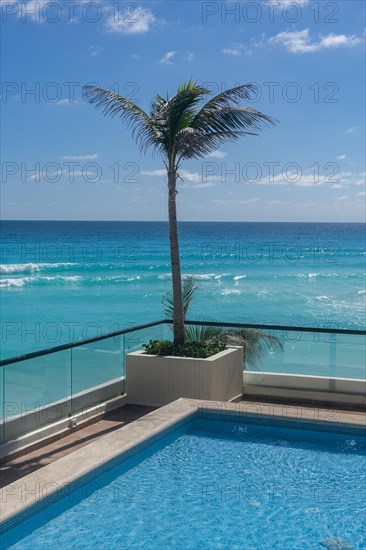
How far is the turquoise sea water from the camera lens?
27859 millimetres

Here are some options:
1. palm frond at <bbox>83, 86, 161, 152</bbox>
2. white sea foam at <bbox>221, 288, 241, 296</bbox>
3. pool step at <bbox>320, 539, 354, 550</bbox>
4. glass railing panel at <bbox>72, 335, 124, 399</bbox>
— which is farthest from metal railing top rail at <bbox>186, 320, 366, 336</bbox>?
white sea foam at <bbox>221, 288, 241, 296</bbox>

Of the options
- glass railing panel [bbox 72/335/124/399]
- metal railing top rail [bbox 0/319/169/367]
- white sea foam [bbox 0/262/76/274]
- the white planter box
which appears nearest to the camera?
metal railing top rail [bbox 0/319/169/367]

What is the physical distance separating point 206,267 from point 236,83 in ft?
114

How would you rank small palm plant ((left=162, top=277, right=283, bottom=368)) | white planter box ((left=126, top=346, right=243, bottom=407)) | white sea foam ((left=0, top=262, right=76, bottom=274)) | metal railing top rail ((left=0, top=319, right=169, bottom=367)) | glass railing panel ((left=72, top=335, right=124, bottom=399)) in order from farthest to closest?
white sea foam ((left=0, top=262, right=76, bottom=274)), small palm plant ((left=162, top=277, right=283, bottom=368)), white planter box ((left=126, top=346, right=243, bottom=407)), glass railing panel ((left=72, top=335, right=124, bottom=399)), metal railing top rail ((left=0, top=319, right=169, bottom=367))

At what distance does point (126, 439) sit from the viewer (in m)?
5.86

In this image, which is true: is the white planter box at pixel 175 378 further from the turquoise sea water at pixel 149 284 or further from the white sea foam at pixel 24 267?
the white sea foam at pixel 24 267

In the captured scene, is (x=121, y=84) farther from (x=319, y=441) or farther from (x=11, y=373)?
(x=319, y=441)

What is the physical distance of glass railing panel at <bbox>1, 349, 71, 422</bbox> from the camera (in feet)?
19.2

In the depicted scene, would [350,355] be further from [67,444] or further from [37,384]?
[37,384]

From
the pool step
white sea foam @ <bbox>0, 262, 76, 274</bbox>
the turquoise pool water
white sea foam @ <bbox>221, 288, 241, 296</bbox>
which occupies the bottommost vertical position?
the pool step

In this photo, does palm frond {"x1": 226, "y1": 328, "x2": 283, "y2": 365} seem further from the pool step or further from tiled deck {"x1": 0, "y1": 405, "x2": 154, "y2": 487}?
the pool step

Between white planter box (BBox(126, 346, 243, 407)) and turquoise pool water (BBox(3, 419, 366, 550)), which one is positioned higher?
white planter box (BBox(126, 346, 243, 407))

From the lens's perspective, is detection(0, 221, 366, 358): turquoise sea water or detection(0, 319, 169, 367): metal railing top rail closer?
detection(0, 319, 169, 367): metal railing top rail

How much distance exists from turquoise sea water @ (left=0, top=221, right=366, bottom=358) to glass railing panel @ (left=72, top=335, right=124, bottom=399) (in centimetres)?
1293
